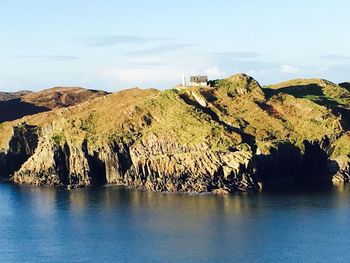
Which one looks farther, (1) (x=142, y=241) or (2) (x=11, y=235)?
(2) (x=11, y=235)

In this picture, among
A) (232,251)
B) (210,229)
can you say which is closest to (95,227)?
(210,229)

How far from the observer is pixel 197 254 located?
160 metres

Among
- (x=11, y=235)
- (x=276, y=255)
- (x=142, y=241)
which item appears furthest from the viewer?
(x=11, y=235)

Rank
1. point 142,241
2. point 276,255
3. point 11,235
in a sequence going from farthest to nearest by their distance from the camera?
point 11,235 → point 142,241 → point 276,255

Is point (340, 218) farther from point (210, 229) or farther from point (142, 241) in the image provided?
point (142, 241)

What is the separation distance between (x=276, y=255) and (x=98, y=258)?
3761 cm

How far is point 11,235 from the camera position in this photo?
187m

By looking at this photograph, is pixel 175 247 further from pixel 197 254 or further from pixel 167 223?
pixel 167 223

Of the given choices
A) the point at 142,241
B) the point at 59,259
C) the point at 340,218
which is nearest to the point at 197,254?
the point at 142,241

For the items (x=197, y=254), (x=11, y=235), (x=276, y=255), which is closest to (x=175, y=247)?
(x=197, y=254)

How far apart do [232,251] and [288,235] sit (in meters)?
20.8

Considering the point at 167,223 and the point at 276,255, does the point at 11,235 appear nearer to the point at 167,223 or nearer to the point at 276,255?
the point at 167,223

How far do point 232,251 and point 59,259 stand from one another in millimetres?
36887

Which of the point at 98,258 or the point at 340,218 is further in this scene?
the point at 340,218
